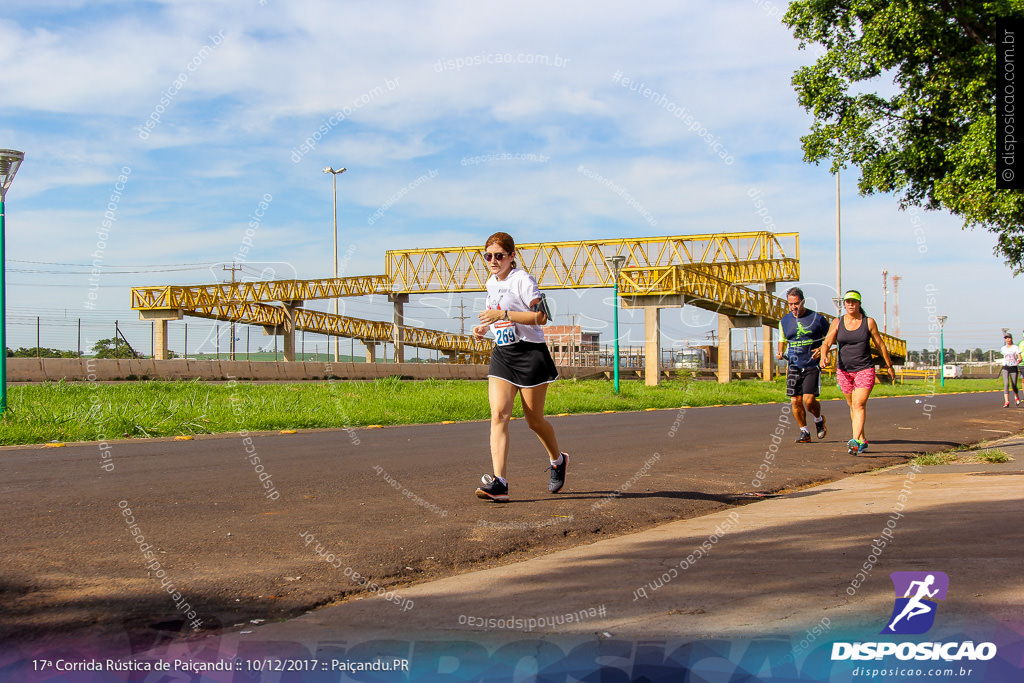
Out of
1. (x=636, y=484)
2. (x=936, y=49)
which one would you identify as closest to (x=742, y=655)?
(x=636, y=484)

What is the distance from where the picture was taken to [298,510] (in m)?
5.64

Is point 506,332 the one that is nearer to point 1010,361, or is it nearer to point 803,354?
point 803,354

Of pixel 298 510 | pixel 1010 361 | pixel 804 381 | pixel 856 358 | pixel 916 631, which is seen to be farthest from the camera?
pixel 1010 361

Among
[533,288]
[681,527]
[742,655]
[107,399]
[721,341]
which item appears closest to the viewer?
[742,655]

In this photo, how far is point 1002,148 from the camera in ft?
43.7

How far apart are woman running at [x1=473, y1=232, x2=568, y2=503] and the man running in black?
5.56m

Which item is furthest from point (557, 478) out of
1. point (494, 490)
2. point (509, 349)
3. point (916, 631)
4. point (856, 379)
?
point (856, 379)

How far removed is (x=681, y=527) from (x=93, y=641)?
3.30 meters

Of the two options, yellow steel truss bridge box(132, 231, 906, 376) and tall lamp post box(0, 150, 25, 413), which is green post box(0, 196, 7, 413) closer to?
tall lamp post box(0, 150, 25, 413)

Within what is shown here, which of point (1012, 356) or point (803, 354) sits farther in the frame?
point (1012, 356)

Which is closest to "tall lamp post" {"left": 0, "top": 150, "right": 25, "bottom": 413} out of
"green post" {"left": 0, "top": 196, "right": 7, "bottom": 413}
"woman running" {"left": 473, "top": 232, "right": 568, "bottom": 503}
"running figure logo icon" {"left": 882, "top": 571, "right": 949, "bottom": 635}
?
"green post" {"left": 0, "top": 196, "right": 7, "bottom": 413}

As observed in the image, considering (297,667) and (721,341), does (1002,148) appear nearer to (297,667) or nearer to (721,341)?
(297,667)

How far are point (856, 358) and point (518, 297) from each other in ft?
17.8

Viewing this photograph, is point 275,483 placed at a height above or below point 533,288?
below
